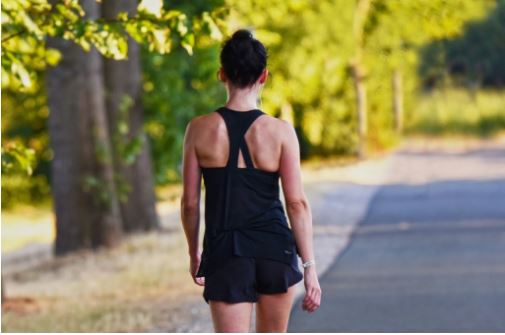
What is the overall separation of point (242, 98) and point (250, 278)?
69cm

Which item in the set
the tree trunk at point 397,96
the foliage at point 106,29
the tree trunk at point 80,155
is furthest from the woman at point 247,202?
the tree trunk at point 397,96

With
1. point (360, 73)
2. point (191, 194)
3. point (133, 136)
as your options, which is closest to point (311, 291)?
point (191, 194)

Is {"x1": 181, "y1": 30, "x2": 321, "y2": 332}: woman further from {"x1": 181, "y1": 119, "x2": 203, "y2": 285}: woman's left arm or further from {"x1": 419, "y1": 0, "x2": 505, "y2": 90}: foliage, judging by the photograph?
{"x1": 419, "y1": 0, "x2": 505, "y2": 90}: foliage

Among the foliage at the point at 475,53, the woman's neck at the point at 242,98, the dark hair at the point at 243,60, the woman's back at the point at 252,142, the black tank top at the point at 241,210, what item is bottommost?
the foliage at the point at 475,53

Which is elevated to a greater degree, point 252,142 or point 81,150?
point 252,142

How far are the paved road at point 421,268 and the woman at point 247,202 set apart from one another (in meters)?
4.97

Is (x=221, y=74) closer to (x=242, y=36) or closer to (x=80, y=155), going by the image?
(x=242, y=36)

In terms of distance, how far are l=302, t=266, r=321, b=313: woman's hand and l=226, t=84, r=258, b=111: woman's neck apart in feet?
2.19

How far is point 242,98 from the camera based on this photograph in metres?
5.78

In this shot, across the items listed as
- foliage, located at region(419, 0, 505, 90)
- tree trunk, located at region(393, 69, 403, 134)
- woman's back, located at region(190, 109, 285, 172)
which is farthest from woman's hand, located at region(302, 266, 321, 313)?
tree trunk, located at region(393, 69, 403, 134)

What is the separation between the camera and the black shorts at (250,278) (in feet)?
18.7

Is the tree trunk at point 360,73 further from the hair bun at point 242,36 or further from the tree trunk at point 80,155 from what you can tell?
the hair bun at point 242,36

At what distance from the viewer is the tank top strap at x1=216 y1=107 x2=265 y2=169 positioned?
18.8 ft

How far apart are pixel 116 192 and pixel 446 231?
421 cm
